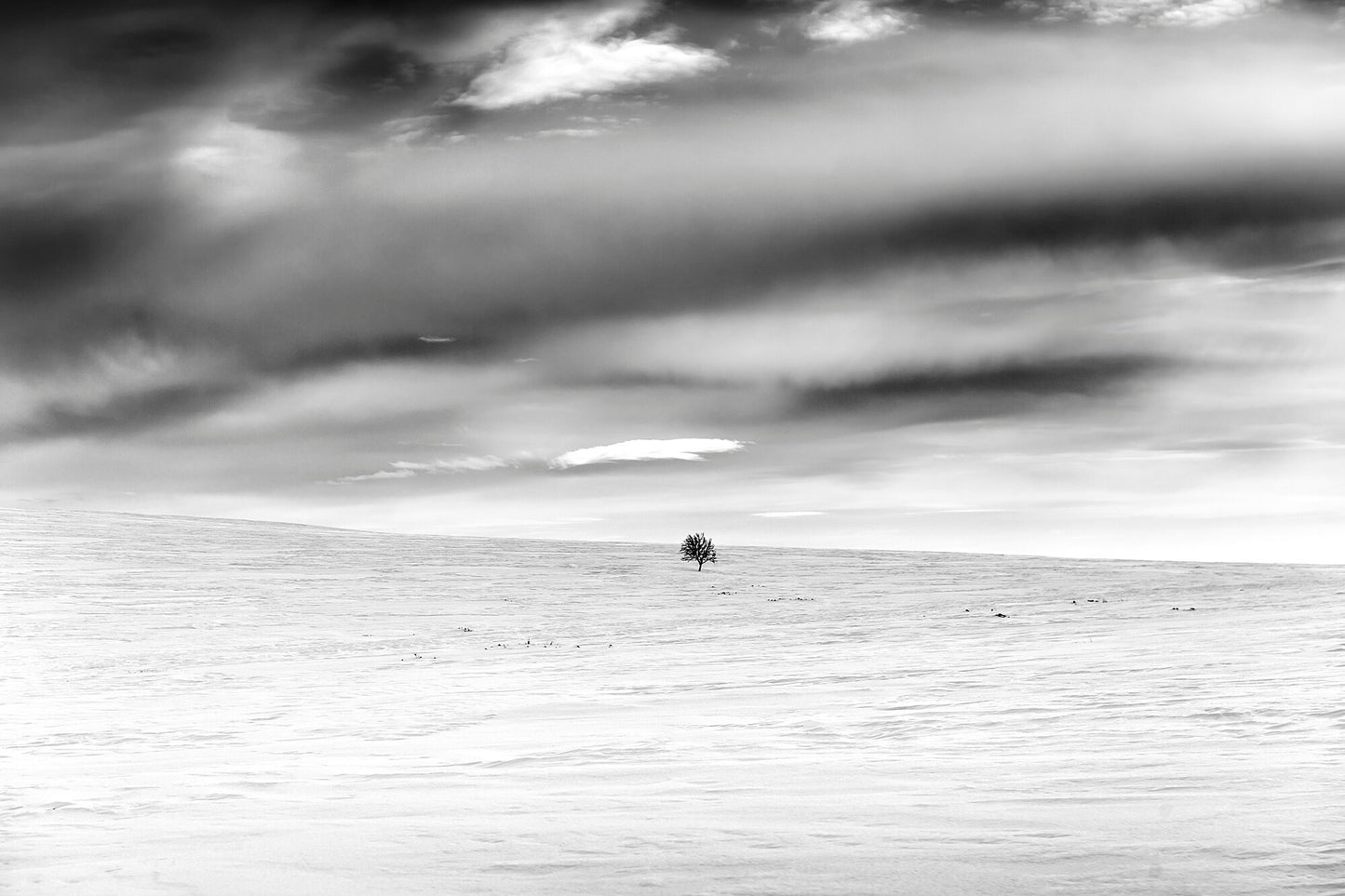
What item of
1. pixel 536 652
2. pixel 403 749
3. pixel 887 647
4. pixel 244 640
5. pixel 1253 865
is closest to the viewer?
pixel 1253 865

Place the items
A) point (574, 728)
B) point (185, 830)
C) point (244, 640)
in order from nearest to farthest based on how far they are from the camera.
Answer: point (185, 830), point (574, 728), point (244, 640)

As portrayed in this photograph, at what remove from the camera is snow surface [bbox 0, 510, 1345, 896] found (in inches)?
220

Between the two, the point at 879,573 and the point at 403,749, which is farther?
the point at 879,573

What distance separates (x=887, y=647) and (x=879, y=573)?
20401 millimetres

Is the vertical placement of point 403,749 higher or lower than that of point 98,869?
lower

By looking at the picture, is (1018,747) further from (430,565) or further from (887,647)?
(430,565)

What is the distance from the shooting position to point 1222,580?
115 feet

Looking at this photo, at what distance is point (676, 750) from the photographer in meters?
9.71

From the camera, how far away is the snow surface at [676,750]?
560 cm

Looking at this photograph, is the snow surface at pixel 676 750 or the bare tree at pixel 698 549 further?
the bare tree at pixel 698 549

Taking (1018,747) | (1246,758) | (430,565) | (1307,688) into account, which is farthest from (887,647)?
(430,565)

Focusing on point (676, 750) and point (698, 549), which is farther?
point (698, 549)

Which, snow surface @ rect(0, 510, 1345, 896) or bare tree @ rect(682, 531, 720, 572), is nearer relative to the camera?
snow surface @ rect(0, 510, 1345, 896)

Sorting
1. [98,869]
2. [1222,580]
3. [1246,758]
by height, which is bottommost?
[1222,580]
